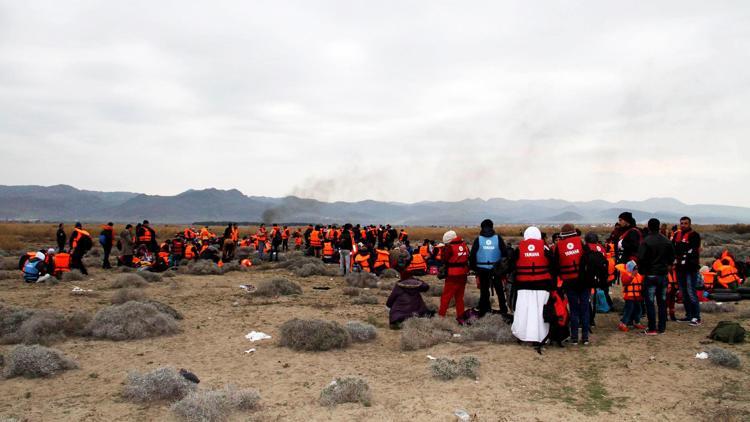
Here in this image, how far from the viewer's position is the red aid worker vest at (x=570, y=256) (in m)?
8.55

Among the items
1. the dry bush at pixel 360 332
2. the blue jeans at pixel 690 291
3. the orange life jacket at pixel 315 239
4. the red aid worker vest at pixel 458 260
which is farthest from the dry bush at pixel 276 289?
the orange life jacket at pixel 315 239

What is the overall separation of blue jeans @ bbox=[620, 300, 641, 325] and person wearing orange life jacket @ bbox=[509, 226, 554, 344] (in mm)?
2440

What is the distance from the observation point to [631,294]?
9719 mm

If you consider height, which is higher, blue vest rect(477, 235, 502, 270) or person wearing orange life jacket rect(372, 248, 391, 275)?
blue vest rect(477, 235, 502, 270)

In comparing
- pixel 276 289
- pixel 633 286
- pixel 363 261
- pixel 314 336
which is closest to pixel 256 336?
pixel 314 336

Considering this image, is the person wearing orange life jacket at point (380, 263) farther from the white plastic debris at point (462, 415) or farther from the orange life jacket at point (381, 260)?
the white plastic debris at point (462, 415)

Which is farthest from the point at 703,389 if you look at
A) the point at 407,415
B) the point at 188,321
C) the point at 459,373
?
the point at 188,321

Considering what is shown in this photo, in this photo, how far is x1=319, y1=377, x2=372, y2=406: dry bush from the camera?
6.24 meters

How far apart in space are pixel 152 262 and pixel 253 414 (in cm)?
1758

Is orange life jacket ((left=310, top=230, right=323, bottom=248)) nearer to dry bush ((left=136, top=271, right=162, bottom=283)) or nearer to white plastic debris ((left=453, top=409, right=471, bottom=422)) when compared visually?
dry bush ((left=136, top=271, right=162, bottom=283))

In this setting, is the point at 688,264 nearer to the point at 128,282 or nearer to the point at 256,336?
the point at 256,336

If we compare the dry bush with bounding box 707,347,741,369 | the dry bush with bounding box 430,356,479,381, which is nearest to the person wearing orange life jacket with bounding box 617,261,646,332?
the dry bush with bounding box 707,347,741,369

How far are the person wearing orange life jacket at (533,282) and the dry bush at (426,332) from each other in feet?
A: 4.81

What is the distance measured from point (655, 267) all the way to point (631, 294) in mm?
772
